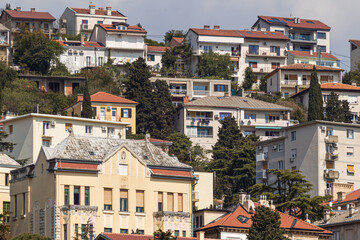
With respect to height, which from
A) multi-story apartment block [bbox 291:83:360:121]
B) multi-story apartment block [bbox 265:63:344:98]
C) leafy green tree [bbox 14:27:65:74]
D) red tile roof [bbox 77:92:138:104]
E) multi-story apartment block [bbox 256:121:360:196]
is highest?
leafy green tree [bbox 14:27:65:74]

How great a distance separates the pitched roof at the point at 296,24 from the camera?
598 feet

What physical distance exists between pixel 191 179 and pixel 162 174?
2272 mm

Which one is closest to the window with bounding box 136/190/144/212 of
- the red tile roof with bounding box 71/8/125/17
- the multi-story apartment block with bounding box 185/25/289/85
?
the multi-story apartment block with bounding box 185/25/289/85

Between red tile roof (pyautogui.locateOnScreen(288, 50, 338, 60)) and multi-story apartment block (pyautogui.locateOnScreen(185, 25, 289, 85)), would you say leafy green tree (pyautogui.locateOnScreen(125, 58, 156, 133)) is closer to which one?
multi-story apartment block (pyautogui.locateOnScreen(185, 25, 289, 85))

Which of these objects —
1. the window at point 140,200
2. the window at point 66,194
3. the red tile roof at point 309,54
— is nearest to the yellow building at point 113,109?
the red tile roof at point 309,54

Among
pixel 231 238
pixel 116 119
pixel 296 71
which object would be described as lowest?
pixel 231 238

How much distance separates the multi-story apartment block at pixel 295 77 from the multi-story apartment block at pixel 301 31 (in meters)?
18.8

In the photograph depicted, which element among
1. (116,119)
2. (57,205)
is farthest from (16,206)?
(116,119)

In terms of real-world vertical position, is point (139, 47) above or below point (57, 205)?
above

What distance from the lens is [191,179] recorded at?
78.2 metres

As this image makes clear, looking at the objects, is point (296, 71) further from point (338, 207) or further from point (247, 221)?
point (247, 221)

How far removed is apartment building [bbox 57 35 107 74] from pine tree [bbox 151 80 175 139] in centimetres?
2325

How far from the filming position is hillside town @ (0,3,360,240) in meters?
75.1

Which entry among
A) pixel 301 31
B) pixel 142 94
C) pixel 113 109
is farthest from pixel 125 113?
pixel 301 31
